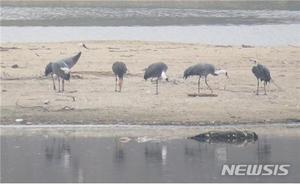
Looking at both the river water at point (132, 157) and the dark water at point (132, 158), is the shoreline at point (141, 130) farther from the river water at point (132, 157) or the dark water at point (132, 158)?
the dark water at point (132, 158)

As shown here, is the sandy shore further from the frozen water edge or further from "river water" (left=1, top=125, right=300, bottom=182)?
the frozen water edge

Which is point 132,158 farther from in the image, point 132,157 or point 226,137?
point 226,137

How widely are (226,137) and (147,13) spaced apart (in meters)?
37.0

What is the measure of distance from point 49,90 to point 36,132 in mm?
4162

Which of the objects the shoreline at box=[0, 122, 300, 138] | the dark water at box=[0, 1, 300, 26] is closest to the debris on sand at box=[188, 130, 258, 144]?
the shoreline at box=[0, 122, 300, 138]

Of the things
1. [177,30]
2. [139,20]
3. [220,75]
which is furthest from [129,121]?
[139,20]

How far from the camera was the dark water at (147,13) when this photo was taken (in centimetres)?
4753

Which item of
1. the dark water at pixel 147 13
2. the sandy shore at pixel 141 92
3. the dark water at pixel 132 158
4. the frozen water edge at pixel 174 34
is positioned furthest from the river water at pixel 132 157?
the dark water at pixel 147 13

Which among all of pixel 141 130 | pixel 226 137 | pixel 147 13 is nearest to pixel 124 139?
pixel 141 130

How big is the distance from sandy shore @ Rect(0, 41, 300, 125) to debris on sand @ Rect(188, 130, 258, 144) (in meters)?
1.58

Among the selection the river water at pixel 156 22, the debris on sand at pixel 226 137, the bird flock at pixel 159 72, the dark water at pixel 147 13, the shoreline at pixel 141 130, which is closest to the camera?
the debris on sand at pixel 226 137

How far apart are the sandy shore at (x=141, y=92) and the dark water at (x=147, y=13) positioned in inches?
702

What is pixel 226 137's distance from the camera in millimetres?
16062

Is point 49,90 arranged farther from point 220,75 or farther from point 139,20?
point 139,20
